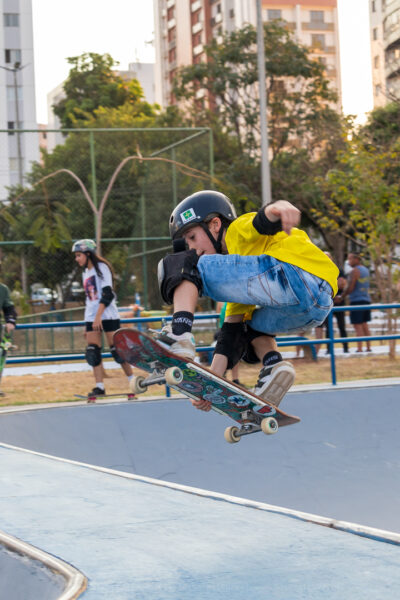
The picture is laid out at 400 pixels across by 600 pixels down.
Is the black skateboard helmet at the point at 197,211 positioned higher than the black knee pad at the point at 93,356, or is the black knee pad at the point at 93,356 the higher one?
the black skateboard helmet at the point at 197,211

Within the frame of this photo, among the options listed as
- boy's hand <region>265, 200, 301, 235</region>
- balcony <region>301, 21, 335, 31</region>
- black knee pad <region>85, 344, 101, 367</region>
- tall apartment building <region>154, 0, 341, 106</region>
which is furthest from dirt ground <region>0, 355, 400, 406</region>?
balcony <region>301, 21, 335, 31</region>

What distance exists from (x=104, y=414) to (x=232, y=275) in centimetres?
489

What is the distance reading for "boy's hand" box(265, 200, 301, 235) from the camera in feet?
12.6

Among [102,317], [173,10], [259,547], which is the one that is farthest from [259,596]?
[173,10]

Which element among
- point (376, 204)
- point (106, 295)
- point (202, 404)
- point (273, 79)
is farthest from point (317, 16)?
point (202, 404)

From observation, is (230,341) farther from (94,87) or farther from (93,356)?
(94,87)

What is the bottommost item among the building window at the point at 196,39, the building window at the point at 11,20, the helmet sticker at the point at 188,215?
the helmet sticker at the point at 188,215

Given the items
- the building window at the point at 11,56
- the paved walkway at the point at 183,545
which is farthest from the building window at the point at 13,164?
the building window at the point at 11,56

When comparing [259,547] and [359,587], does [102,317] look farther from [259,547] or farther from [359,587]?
[359,587]

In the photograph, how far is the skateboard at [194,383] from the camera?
406 cm

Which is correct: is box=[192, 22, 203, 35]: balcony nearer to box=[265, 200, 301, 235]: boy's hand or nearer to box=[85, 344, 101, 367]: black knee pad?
box=[85, 344, 101, 367]: black knee pad

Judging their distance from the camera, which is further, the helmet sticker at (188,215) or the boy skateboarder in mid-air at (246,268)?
the helmet sticker at (188,215)

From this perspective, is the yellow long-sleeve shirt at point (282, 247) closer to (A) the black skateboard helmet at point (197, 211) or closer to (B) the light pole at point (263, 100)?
(A) the black skateboard helmet at point (197, 211)

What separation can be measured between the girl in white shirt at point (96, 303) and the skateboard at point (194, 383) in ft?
15.1
